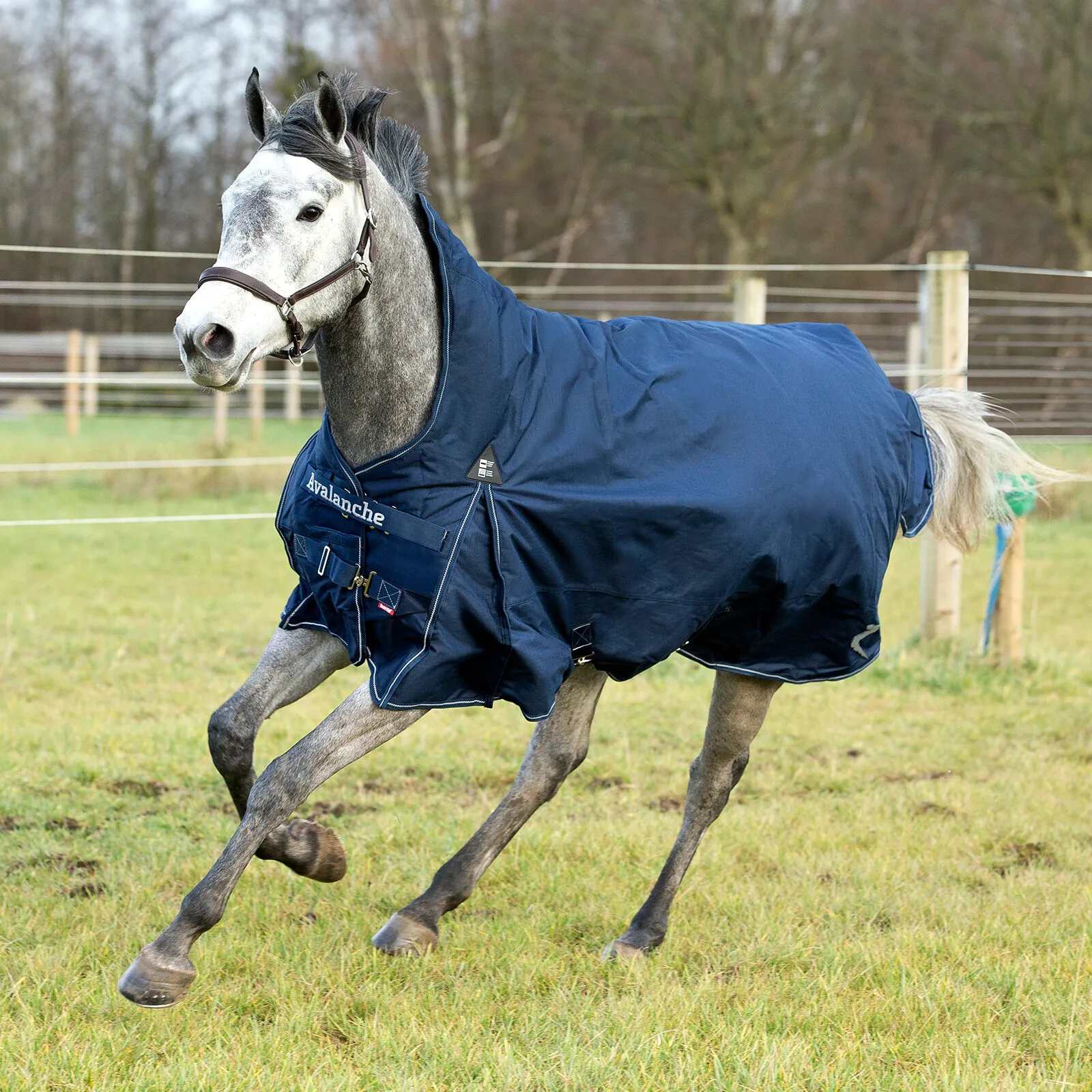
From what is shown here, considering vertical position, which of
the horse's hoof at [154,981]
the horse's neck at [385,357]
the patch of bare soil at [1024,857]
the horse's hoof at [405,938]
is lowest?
the patch of bare soil at [1024,857]

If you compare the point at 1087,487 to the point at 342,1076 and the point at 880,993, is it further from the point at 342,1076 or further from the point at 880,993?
the point at 342,1076

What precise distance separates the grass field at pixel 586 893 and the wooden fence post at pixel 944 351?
11.0 inches

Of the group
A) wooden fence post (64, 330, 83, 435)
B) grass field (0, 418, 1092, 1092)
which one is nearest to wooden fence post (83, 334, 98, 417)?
wooden fence post (64, 330, 83, 435)

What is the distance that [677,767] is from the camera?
513 cm

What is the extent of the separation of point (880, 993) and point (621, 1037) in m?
0.69

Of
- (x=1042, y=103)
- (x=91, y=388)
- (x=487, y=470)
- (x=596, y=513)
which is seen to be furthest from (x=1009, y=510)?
(x=1042, y=103)

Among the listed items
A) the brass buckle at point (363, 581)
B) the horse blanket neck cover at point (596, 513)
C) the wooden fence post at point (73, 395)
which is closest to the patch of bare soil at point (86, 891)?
the horse blanket neck cover at point (596, 513)

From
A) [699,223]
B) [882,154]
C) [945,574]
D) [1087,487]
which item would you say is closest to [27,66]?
[699,223]

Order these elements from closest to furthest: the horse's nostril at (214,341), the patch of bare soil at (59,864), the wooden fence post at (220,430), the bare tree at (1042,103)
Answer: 1. the horse's nostril at (214,341)
2. the patch of bare soil at (59,864)
3. the wooden fence post at (220,430)
4. the bare tree at (1042,103)

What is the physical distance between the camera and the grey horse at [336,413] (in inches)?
105

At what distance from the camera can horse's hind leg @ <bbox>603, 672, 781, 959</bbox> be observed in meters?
3.70

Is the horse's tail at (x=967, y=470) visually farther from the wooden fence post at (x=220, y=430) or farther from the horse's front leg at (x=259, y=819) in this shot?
the wooden fence post at (x=220, y=430)

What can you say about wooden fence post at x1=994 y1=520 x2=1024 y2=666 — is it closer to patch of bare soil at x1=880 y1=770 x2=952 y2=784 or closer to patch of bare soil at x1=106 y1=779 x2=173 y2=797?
patch of bare soil at x1=880 y1=770 x2=952 y2=784

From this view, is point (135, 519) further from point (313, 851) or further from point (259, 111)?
point (259, 111)
